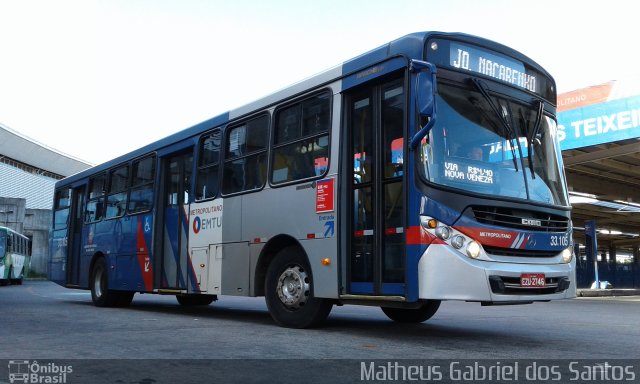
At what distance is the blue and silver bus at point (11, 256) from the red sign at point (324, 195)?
978 inches

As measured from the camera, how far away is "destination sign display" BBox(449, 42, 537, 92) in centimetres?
664

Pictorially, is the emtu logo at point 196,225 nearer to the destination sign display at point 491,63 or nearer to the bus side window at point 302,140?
the bus side window at point 302,140

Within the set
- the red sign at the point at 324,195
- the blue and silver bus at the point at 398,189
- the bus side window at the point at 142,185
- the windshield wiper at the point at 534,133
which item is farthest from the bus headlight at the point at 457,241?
the bus side window at the point at 142,185

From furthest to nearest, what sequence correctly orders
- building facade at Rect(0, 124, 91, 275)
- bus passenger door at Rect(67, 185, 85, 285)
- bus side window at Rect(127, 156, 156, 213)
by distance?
building facade at Rect(0, 124, 91, 275), bus passenger door at Rect(67, 185, 85, 285), bus side window at Rect(127, 156, 156, 213)

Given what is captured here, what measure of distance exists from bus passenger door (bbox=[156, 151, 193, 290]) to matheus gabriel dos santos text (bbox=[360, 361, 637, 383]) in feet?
18.6

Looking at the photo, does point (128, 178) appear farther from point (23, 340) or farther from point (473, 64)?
point (473, 64)

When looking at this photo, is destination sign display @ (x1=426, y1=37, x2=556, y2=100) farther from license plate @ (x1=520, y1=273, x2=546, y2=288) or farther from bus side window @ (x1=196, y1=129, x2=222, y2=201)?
bus side window @ (x1=196, y1=129, x2=222, y2=201)

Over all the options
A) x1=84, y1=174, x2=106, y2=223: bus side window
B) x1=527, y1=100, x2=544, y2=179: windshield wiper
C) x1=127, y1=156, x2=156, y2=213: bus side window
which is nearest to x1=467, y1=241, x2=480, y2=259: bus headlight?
x1=527, y1=100, x2=544, y2=179: windshield wiper

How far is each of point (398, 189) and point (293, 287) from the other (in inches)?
81.9

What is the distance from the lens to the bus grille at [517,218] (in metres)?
6.16

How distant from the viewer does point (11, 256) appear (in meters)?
29.6

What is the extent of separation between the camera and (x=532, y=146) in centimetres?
683

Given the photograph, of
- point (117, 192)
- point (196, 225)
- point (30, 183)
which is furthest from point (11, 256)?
point (30, 183)

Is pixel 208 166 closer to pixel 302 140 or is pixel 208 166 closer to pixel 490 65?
pixel 302 140
